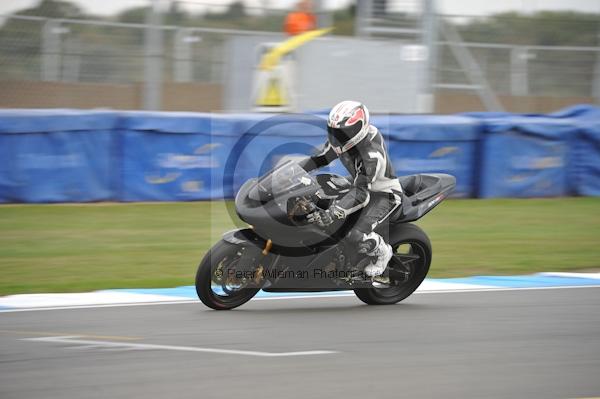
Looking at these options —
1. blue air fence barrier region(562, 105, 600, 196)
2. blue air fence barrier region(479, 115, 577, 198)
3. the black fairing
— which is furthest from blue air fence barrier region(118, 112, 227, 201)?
the black fairing

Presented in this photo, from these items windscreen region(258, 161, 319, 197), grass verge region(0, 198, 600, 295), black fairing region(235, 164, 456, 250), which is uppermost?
windscreen region(258, 161, 319, 197)

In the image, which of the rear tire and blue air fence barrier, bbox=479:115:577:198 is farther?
blue air fence barrier, bbox=479:115:577:198

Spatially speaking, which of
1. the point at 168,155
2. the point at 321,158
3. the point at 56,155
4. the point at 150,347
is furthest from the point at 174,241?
the point at 150,347

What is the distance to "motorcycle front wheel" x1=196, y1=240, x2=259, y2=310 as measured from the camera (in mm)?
6820

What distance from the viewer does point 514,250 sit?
10.7 metres

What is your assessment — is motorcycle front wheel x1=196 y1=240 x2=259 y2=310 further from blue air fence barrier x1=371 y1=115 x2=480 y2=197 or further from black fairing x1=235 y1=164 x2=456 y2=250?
blue air fence barrier x1=371 y1=115 x2=480 y2=197

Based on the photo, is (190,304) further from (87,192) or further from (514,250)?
(87,192)

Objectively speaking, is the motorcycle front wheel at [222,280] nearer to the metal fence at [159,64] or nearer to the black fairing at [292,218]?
the black fairing at [292,218]

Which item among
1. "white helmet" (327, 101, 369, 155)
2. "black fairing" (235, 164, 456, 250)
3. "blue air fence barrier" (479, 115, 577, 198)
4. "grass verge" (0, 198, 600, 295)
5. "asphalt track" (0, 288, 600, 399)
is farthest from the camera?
"blue air fence barrier" (479, 115, 577, 198)

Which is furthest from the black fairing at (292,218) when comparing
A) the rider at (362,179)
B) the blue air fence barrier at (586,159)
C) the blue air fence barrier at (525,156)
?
the blue air fence barrier at (586,159)

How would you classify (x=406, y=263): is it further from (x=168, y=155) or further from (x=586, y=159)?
(x=586, y=159)

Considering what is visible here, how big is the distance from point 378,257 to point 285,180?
109 cm

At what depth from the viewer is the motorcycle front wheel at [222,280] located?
22.4 ft

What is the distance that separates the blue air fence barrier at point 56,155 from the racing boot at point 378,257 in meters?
6.54
